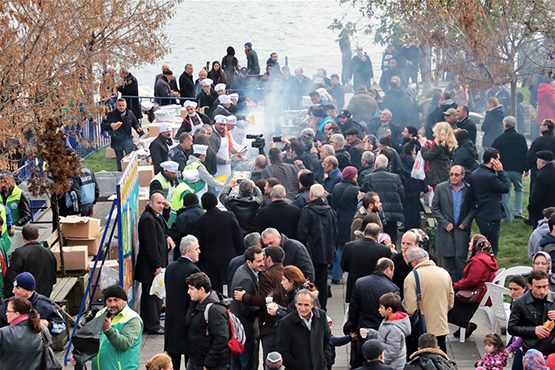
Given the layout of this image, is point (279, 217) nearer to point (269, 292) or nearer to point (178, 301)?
point (269, 292)

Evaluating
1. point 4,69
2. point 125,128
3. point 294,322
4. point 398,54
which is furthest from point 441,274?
point 398,54

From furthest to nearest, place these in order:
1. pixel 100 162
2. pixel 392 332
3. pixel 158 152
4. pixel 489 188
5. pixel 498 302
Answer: pixel 100 162, pixel 158 152, pixel 489 188, pixel 498 302, pixel 392 332

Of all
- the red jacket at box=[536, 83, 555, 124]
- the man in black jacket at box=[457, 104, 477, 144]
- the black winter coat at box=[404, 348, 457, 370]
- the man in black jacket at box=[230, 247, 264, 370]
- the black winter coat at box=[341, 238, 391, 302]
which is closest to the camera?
the black winter coat at box=[404, 348, 457, 370]

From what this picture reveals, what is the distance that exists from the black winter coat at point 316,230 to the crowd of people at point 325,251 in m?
0.02

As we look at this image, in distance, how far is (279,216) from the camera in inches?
487

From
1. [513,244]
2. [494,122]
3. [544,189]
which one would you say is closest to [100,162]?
[494,122]

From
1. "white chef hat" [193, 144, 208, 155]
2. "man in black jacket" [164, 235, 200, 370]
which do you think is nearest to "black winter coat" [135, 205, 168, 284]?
"man in black jacket" [164, 235, 200, 370]

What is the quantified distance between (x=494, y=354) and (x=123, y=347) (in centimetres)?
364

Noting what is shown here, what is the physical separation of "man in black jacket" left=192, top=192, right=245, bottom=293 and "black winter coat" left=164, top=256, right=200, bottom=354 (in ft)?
6.42

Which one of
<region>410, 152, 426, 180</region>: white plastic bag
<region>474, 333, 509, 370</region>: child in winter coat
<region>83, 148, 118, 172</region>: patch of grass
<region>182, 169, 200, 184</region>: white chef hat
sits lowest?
<region>474, 333, 509, 370</region>: child in winter coat

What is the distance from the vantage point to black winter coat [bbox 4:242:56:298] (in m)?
11.5

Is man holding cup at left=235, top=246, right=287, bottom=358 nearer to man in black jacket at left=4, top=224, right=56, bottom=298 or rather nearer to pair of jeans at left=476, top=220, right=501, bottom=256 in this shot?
man in black jacket at left=4, top=224, right=56, bottom=298

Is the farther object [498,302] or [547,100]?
[547,100]

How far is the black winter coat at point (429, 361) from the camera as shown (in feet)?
28.3
